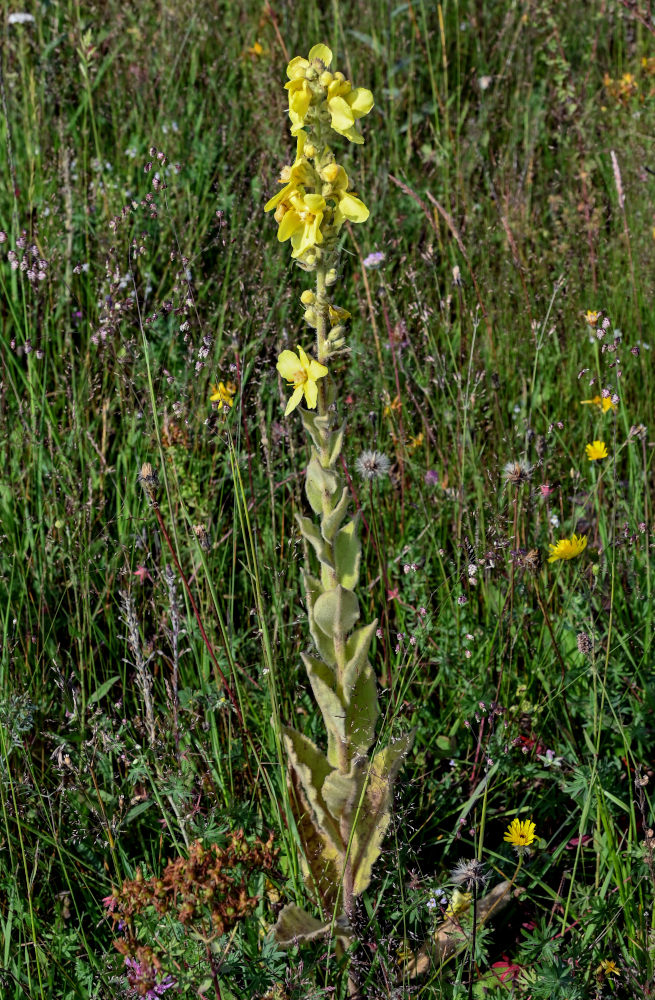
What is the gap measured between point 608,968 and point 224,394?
1.48 meters

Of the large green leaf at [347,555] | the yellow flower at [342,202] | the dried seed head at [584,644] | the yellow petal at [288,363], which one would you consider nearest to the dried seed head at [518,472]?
the dried seed head at [584,644]

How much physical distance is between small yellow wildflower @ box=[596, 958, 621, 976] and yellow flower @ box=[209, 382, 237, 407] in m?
1.33

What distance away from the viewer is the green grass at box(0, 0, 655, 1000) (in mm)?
1647

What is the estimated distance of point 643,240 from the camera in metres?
3.00

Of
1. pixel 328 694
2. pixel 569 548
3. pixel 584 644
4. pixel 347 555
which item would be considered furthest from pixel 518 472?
pixel 328 694

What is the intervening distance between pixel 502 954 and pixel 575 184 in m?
2.80

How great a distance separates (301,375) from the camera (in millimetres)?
1443

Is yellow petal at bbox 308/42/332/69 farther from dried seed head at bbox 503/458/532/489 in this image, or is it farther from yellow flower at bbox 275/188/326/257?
dried seed head at bbox 503/458/532/489

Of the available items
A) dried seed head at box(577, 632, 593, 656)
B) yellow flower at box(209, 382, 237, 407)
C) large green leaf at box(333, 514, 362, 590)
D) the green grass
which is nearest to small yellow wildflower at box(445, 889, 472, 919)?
the green grass

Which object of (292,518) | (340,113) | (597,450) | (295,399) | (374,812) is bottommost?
(374,812)

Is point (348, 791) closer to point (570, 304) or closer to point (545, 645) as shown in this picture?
point (545, 645)

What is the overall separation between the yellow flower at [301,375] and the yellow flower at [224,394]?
1.96ft

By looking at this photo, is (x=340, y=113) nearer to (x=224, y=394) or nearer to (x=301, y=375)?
(x=301, y=375)

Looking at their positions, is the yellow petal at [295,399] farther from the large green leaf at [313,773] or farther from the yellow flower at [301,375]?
the large green leaf at [313,773]
